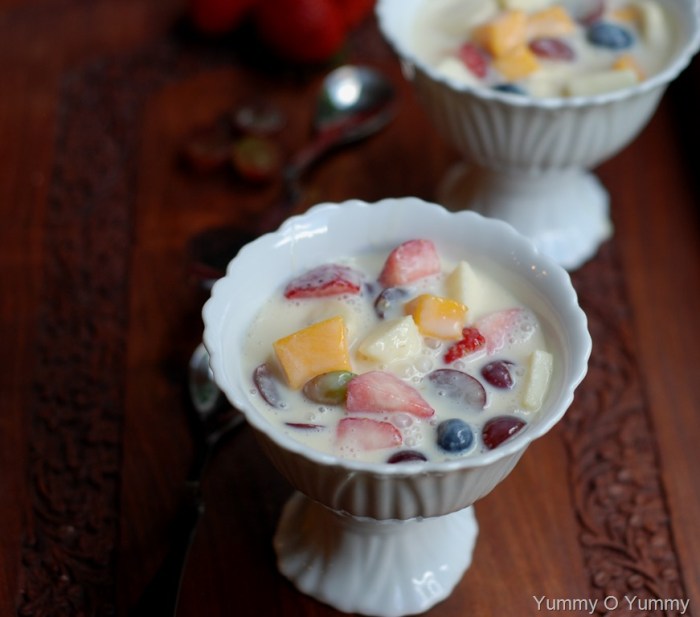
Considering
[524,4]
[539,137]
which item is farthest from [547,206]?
[524,4]

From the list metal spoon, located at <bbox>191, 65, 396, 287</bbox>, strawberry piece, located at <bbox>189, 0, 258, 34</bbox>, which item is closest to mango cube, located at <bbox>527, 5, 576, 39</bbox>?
metal spoon, located at <bbox>191, 65, 396, 287</bbox>

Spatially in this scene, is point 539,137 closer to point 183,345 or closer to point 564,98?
point 564,98

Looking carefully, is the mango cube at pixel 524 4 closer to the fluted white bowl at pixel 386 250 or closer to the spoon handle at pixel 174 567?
the fluted white bowl at pixel 386 250

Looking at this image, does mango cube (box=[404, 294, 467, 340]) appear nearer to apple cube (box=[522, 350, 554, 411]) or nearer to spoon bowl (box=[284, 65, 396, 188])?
apple cube (box=[522, 350, 554, 411])

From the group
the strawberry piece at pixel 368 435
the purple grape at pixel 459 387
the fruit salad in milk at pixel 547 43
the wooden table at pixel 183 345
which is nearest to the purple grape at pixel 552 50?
the fruit salad in milk at pixel 547 43

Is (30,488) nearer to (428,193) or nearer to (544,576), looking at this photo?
(544,576)

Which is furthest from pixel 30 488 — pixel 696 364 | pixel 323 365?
pixel 696 364
